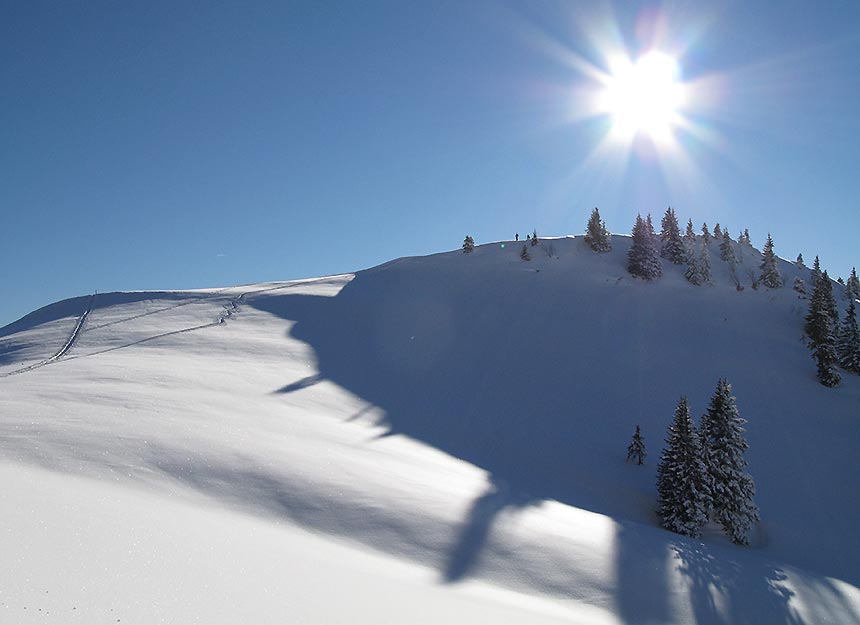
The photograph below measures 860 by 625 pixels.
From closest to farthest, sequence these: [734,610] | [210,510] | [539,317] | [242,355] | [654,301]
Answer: [210,510]
[734,610]
[242,355]
[539,317]
[654,301]

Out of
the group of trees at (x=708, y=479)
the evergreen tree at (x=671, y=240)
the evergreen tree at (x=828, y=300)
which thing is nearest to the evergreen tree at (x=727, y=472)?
the group of trees at (x=708, y=479)

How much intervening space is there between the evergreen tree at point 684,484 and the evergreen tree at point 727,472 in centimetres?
69

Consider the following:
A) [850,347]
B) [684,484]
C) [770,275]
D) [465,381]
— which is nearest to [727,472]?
[684,484]

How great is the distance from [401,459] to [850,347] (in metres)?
43.5

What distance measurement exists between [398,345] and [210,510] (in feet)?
95.6

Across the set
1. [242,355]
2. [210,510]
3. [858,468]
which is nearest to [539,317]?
[858,468]

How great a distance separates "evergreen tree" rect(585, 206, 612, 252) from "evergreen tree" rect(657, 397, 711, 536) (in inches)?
1796

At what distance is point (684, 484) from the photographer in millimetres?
20484

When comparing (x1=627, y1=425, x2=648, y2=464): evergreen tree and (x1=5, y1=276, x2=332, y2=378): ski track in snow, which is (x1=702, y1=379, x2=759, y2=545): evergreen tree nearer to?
(x1=627, y1=425, x2=648, y2=464): evergreen tree

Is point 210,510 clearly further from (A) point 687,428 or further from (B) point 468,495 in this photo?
(A) point 687,428

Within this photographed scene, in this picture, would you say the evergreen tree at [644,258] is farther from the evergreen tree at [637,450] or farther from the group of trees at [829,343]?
the evergreen tree at [637,450]

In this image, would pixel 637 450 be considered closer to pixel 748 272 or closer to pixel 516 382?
pixel 516 382

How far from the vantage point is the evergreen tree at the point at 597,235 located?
6392cm

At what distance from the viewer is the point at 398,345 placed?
3772cm
